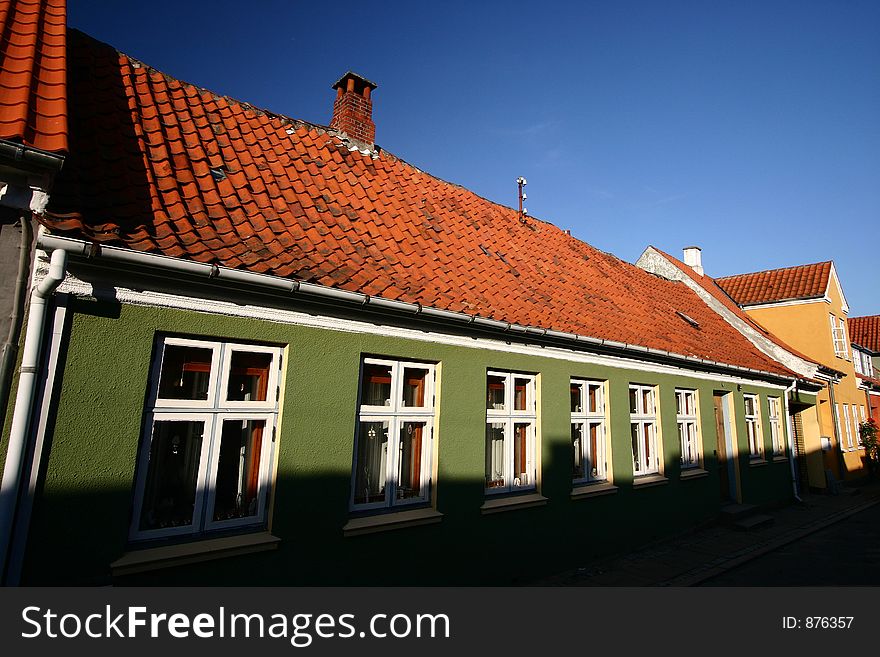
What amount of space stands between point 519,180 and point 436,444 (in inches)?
325

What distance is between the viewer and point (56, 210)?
3877mm

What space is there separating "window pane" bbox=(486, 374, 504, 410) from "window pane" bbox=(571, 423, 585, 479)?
170cm

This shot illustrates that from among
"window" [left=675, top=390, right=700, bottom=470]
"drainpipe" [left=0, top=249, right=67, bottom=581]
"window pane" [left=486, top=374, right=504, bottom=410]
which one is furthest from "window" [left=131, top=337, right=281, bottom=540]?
"window" [left=675, top=390, right=700, bottom=470]

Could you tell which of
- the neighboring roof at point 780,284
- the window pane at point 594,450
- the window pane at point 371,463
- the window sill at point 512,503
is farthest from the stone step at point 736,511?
the neighboring roof at point 780,284

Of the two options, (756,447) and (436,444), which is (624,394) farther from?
(756,447)

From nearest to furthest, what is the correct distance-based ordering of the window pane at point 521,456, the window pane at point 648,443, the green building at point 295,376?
the green building at point 295,376 < the window pane at point 521,456 < the window pane at point 648,443

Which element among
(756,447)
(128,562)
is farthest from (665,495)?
(128,562)

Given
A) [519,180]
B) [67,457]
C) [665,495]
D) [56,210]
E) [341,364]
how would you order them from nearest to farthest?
[67,457]
[56,210]
[341,364]
[665,495]
[519,180]

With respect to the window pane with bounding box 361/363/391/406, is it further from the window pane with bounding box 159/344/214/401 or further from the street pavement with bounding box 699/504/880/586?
the street pavement with bounding box 699/504/880/586

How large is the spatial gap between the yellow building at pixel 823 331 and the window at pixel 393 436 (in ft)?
57.4

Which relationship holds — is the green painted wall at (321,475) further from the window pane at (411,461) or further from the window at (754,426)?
the window at (754,426)

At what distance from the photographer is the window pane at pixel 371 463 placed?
5426mm

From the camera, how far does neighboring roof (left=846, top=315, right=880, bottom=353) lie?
28.2m

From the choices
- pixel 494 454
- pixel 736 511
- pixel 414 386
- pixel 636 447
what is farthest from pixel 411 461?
pixel 736 511
